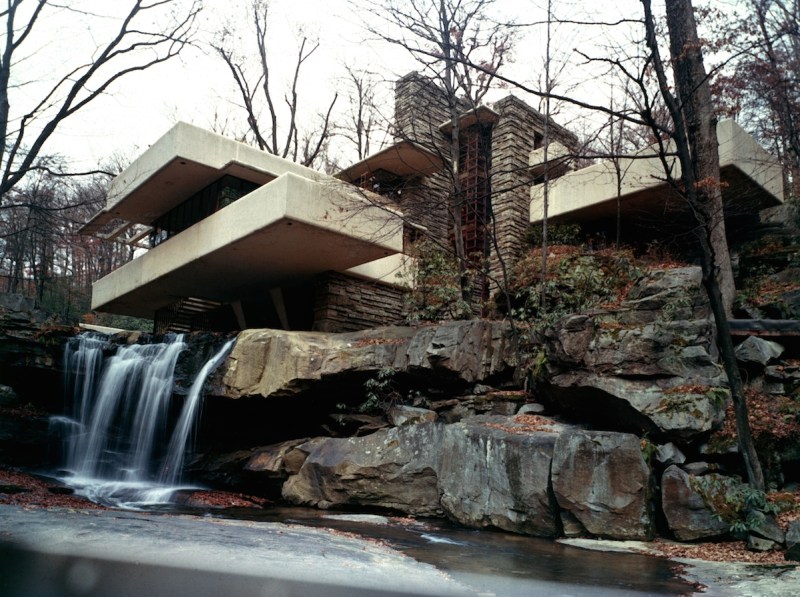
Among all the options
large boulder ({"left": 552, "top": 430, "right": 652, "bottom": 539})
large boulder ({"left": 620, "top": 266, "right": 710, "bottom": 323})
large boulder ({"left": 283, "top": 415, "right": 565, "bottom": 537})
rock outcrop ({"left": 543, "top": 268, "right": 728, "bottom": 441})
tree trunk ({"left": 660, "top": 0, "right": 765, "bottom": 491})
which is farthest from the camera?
large boulder ({"left": 620, "top": 266, "right": 710, "bottom": 323})

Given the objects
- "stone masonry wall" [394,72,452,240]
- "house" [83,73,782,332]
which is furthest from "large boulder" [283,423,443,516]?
"stone masonry wall" [394,72,452,240]

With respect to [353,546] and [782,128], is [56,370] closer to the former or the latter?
[353,546]

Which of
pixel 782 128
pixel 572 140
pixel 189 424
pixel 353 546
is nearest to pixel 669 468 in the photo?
pixel 353 546

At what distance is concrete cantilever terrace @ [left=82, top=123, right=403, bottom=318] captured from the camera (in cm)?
1245

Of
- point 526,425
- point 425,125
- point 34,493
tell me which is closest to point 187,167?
point 425,125

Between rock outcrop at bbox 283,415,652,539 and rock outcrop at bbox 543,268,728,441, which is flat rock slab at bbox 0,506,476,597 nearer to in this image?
rock outcrop at bbox 283,415,652,539

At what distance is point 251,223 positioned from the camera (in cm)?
1262

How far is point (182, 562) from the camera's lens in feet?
14.3

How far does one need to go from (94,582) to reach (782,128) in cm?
1723

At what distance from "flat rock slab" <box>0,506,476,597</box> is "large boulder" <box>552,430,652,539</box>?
277cm

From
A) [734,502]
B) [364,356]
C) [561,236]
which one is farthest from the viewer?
[561,236]

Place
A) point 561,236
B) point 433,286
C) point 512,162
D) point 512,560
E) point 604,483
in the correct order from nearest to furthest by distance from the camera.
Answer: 1. point 512,560
2. point 604,483
3. point 433,286
4. point 561,236
5. point 512,162

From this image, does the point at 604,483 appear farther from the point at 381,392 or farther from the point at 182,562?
the point at 182,562

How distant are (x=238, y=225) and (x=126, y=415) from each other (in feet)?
14.8
